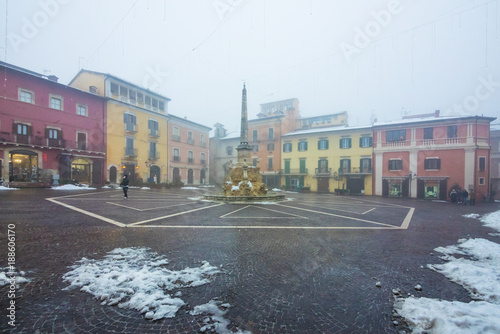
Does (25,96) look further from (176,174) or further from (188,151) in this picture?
(188,151)

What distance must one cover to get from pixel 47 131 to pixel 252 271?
29507 millimetres

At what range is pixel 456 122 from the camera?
85.2 feet

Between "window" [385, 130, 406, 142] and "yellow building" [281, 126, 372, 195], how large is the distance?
2.13 m

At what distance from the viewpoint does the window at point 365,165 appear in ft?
102

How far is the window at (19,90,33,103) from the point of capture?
2245 cm

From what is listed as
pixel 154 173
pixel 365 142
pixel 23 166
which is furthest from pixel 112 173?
pixel 365 142

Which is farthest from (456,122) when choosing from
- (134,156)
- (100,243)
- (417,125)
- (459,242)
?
(134,156)

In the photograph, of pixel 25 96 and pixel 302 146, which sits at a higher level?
pixel 25 96

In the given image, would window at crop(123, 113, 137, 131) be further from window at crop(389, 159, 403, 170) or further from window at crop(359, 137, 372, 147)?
window at crop(389, 159, 403, 170)

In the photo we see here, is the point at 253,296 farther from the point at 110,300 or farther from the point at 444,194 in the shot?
the point at 444,194

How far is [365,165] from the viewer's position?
1240 inches

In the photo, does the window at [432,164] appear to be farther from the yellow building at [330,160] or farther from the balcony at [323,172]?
the balcony at [323,172]

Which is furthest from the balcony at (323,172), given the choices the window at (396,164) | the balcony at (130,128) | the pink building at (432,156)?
the balcony at (130,128)

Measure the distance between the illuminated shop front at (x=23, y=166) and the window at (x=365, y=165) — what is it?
37.1 m
